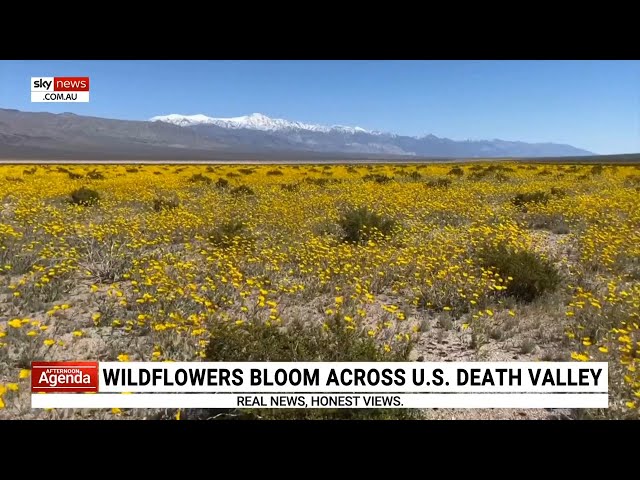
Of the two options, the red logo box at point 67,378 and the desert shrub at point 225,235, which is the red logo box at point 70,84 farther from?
the desert shrub at point 225,235

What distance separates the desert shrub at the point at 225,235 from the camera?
8227 mm

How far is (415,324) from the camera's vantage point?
17.8ft

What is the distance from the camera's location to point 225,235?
8375 mm

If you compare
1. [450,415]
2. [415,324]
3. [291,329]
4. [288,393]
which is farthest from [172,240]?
[450,415]

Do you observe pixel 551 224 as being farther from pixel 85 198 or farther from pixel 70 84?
pixel 85 198

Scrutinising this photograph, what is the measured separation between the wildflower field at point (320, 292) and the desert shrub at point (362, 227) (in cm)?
5

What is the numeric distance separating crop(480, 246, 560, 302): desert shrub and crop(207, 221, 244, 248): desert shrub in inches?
192

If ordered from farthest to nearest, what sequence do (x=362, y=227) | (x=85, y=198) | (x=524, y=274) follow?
(x=85, y=198) < (x=362, y=227) < (x=524, y=274)

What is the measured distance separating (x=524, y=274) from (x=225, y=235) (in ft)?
18.3

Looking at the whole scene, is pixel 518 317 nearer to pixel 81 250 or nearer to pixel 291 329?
pixel 291 329

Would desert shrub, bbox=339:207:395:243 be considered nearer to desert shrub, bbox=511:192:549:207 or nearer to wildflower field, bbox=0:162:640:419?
wildflower field, bbox=0:162:640:419

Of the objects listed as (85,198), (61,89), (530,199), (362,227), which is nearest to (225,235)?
(362,227)

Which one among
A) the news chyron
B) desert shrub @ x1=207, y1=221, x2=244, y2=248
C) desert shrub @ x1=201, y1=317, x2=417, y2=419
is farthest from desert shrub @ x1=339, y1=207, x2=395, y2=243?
the news chyron

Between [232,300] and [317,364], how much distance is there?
8.57ft
